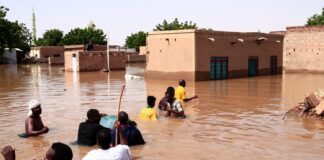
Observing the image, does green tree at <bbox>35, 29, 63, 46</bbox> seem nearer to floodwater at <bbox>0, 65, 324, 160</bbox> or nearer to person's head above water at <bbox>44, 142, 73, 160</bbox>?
floodwater at <bbox>0, 65, 324, 160</bbox>

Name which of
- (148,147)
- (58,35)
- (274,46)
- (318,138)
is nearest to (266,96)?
(318,138)

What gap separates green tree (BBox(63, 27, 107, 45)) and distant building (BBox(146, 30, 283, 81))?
143 ft

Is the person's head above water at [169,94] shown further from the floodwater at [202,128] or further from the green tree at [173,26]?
the green tree at [173,26]

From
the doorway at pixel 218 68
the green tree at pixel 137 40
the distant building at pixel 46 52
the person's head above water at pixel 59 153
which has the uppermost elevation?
the green tree at pixel 137 40

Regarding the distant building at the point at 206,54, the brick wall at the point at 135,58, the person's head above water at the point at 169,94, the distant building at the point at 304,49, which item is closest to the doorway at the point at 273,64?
the distant building at the point at 206,54

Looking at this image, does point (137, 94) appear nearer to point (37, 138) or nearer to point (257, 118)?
point (257, 118)

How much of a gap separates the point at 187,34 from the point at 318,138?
17.2 m

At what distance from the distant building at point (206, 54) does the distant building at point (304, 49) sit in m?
4.19

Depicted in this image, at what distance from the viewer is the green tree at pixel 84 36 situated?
70562 millimetres

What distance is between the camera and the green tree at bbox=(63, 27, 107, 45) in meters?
70.6

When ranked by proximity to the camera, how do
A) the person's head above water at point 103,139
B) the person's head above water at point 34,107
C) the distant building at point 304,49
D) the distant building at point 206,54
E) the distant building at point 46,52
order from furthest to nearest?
the distant building at point 46,52 → the distant building at point 304,49 → the distant building at point 206,54 → the person's head above water at point 34,107 → the person's head above water at point 103,139

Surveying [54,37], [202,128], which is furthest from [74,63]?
[54,37]

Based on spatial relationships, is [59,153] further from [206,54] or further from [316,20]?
[316,20]

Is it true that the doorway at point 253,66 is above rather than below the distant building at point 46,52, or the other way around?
below
